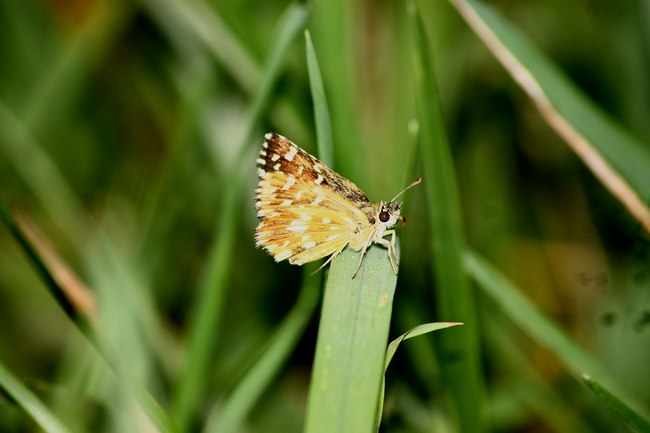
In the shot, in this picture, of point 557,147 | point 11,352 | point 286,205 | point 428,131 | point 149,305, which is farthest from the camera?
point 557,147

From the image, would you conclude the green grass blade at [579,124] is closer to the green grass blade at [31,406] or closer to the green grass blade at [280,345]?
the green grass blade at [280,345]

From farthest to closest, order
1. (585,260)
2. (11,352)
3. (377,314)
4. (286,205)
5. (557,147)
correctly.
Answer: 1. (557,147)
2. (585,260)
3. (11,352)
4. (286,205)
5. (377,314)

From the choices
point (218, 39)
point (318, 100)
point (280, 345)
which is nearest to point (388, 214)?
point (318, 100)

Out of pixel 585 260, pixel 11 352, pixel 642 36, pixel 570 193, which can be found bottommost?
pixel 585 260

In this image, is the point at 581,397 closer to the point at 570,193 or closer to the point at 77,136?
the point at 570,193

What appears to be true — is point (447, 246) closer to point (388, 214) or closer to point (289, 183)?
point (388, 214)

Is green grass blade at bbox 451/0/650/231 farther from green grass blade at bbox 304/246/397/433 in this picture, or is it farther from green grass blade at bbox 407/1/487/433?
green grass blade at bbox 304/246/397/433

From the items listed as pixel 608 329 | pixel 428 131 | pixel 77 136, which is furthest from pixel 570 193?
pixel 77 136

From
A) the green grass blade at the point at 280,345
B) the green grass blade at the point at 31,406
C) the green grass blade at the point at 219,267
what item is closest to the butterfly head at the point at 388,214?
the green grass blade at the point at 280,345
